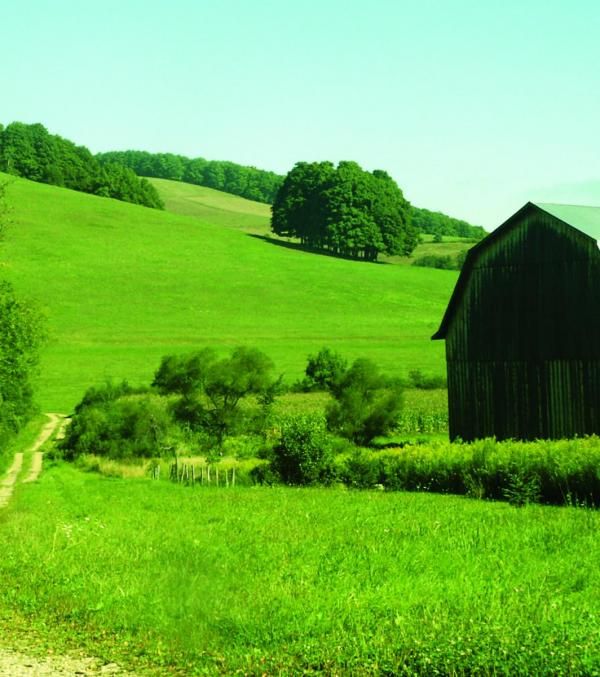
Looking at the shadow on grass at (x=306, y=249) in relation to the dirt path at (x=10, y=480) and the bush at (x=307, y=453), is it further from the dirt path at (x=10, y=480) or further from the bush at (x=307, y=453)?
the bush at (x=307, y=453)

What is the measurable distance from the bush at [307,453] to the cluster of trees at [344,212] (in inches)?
4196

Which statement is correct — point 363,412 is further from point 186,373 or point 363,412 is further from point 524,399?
point 524,399

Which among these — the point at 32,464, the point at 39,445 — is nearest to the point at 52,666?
the point at 32,464

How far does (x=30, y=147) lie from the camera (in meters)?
161

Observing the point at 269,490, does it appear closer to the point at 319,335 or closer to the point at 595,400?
the point at 595,400

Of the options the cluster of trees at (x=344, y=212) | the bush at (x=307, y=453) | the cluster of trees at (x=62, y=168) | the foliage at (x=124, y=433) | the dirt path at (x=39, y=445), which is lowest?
the dirt path at (x=39, y=445)

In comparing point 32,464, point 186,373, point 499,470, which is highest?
point 186,373

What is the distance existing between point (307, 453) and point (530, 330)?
820cm

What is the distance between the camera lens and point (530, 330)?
2972 cm

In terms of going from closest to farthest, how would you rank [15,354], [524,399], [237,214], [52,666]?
[52,666] < [524,399] < [15,354] < [237,214]

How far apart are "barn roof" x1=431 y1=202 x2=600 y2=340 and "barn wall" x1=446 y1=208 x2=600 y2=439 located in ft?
0.57

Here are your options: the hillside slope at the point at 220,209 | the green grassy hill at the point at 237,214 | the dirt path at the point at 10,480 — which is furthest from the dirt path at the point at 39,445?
the hillside slope at the point at 220,209

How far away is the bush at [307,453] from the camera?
27094 millimetres

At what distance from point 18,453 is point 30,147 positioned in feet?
411
